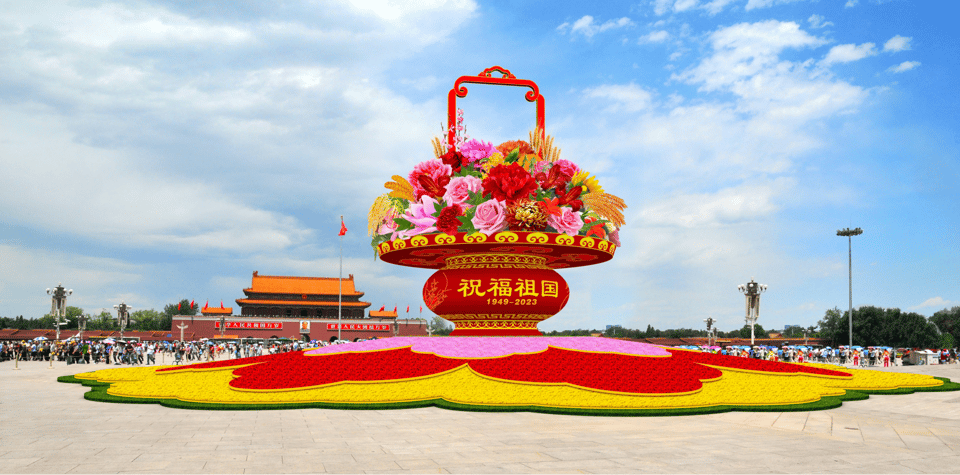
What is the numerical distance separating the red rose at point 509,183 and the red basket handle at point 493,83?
2304 millimetres

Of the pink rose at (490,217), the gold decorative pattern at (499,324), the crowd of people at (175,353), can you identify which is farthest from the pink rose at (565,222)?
the crowd of people at (175,353)

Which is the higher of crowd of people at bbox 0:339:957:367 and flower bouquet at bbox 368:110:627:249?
flower bouquet at bbox 368:110:627:249

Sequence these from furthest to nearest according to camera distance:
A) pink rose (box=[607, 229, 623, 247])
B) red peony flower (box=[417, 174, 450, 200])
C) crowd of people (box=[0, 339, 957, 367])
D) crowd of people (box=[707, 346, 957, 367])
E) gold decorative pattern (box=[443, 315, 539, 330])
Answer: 1. crowd of people (box=[707, 346, 957, 367])
2. crowd of people (box=[0, 339, 957, 367])
3. pink rose (box=[607, 229, 623, 247])
4. gold decorative pattern (box=[443, 315, 539, 330])
5. red peony flower (box=[417, 174, 450, 200])

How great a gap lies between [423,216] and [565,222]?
116 inches

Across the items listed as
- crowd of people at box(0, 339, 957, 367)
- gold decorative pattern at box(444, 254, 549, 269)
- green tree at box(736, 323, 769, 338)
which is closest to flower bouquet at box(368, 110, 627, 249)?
gold decorative pattern at box(444, 254, 549, 269)

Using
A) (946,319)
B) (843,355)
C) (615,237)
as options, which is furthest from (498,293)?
(946,319)

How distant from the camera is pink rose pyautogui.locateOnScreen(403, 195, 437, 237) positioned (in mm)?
13477

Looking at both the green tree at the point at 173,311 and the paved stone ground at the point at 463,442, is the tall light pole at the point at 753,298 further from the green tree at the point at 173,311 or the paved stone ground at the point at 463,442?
the green tree at the point at 173,311

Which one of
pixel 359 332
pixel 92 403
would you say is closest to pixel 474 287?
pixel 92 403

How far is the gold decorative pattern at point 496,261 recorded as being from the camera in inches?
530

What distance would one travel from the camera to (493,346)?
41.6 feet

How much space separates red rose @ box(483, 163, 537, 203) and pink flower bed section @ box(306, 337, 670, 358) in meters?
2.86

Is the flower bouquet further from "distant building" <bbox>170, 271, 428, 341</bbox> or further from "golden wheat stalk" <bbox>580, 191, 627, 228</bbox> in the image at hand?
"distant building" <bbox>170, 271, 428, 341</bbox>

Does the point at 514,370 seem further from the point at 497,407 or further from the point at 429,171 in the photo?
the point at 429,171
